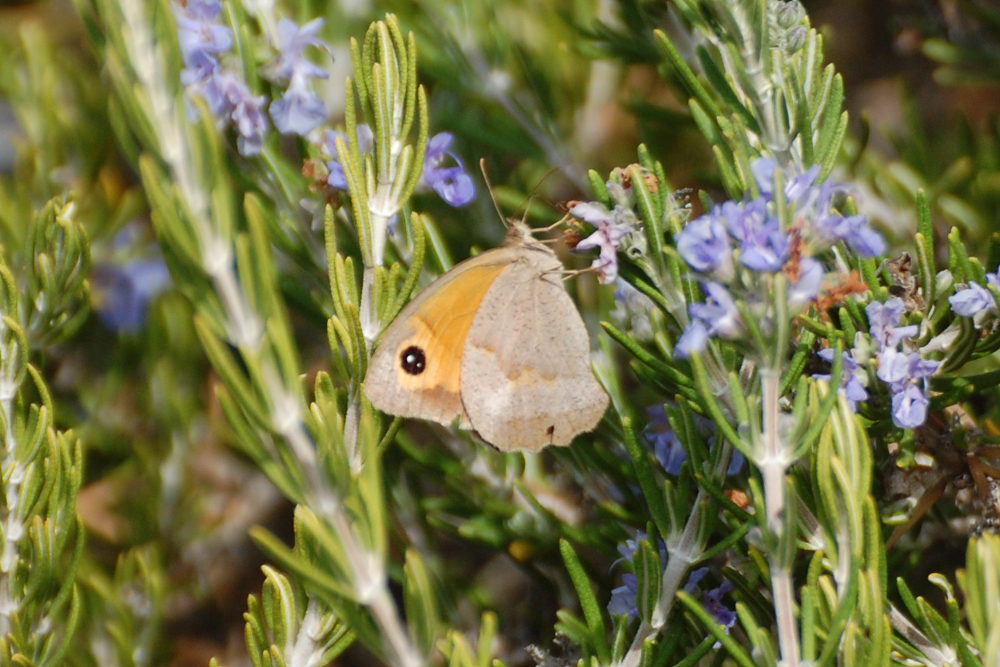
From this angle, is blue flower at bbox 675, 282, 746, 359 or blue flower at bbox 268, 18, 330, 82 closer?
blue flower at bbox 675, 282, 746, 359

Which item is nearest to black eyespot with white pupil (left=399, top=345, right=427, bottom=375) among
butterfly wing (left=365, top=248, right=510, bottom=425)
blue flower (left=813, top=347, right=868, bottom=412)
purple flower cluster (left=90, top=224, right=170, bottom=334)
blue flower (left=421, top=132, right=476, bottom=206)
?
butterfly wing (left=365, top=248, right=510, bottom=425)

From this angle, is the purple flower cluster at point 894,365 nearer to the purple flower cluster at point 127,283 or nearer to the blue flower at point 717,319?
the blue flower at point 717,319

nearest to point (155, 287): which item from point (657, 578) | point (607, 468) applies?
point (607, 468)

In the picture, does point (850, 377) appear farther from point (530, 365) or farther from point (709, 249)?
point (530, 365)

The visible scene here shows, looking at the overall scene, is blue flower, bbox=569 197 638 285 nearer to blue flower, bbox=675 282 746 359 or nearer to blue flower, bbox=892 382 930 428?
blue flower, bbox=675 282 746 359

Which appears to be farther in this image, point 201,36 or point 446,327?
point 446,327

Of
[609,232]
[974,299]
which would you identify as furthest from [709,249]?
[974,299]

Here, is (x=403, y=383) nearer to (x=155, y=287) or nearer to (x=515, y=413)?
(x=515, y=413)
